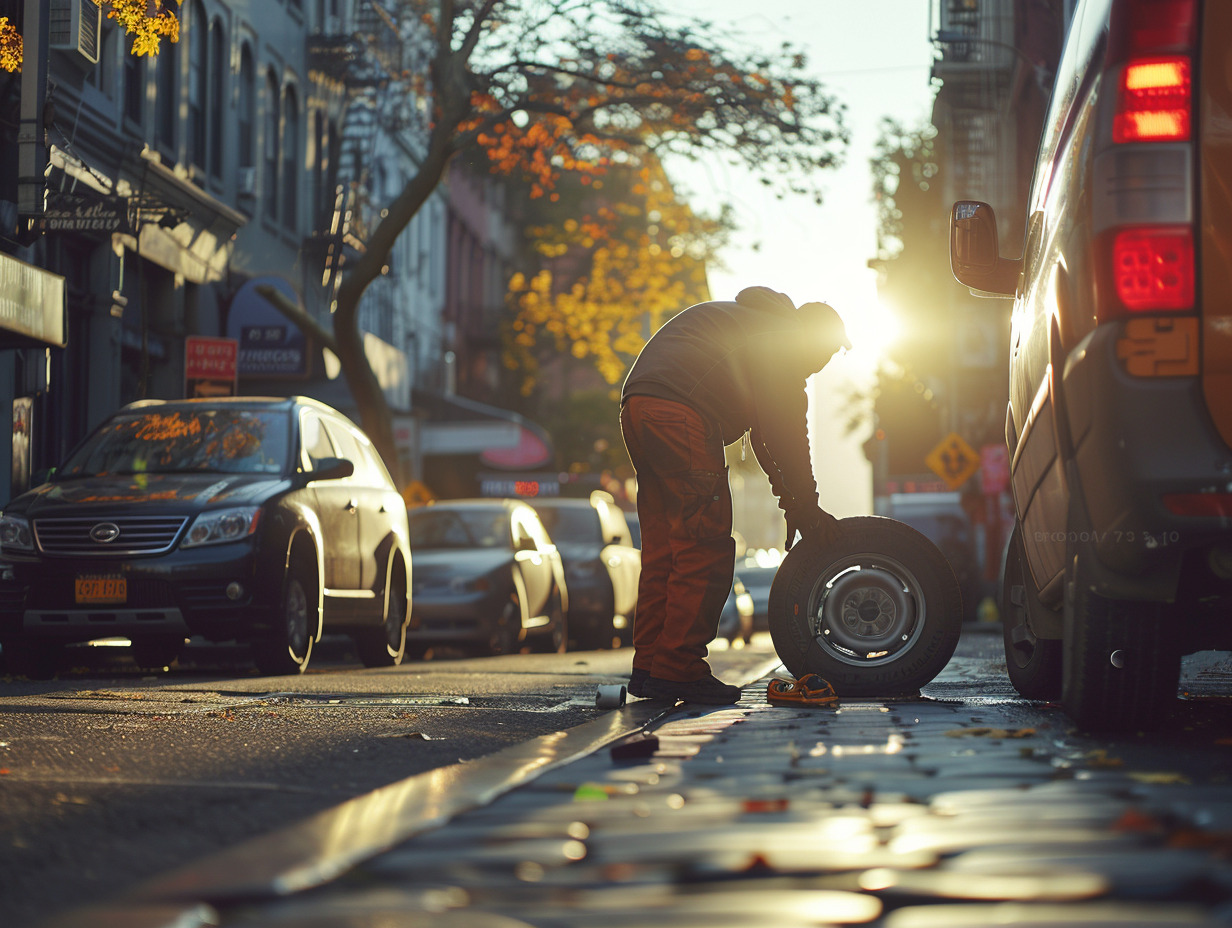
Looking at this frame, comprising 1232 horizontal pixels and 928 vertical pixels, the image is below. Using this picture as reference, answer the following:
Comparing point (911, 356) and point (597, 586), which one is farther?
point (911, 356)

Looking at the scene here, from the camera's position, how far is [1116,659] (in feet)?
16.9

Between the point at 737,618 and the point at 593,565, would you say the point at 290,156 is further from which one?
the point at 593,565

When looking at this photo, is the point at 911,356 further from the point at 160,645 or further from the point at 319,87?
the point at 160,645

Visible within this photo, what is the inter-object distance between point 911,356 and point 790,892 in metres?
51.6

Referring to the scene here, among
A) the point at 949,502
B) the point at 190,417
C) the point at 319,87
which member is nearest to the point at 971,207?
the point at 190,417

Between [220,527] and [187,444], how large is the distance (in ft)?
4.08

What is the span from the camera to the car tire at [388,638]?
13.0 metres

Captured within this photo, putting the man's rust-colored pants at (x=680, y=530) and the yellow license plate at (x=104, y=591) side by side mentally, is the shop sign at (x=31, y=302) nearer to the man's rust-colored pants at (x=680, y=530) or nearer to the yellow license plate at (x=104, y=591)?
the yellow license plate at (x=104, y=591)

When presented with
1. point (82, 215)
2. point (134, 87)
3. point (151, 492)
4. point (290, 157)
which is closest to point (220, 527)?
point (151, 492)

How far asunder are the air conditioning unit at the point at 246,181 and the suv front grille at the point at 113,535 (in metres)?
17.1

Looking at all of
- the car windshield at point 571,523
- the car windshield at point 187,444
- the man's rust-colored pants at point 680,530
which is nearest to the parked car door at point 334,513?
the car windshield at point 187,444

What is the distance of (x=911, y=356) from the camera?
5381cm

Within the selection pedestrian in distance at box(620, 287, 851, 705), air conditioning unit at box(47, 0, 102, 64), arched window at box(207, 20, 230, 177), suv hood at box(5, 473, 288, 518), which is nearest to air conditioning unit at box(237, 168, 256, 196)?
arched window at box(207, 20, 230, 177)

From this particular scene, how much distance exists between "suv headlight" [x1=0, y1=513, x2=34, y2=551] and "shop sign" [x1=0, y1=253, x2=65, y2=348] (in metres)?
2.73
